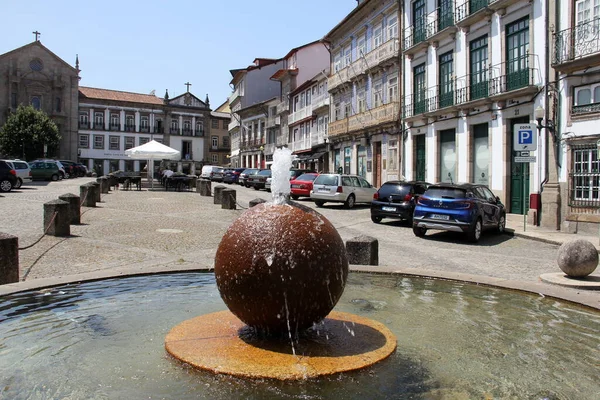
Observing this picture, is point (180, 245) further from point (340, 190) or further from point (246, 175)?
point (246, 175)

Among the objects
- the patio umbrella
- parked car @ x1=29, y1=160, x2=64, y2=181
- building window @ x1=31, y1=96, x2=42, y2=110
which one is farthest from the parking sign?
building window @ x1=31, y1=96, x2=42, y2=110

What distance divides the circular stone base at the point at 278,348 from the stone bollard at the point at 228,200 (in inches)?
577

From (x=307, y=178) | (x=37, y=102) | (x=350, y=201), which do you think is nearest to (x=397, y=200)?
(x=350, y=201)

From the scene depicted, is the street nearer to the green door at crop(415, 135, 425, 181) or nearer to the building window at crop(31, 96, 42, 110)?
the green door at crop(415, 135, 425, 181)

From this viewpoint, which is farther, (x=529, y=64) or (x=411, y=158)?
(x=411, y=158)

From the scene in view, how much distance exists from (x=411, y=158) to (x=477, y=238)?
1461cm

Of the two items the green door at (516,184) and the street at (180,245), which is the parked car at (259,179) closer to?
the street at (180,245)

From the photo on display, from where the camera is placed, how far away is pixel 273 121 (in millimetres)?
57375

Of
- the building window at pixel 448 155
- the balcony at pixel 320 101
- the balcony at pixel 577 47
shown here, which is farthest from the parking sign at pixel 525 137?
the balcony at pixel 320 101

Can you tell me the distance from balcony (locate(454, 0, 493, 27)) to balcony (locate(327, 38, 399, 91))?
6.07m

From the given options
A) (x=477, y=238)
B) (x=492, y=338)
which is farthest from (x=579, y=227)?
(x=492, y=338)

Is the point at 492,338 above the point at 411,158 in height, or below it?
below

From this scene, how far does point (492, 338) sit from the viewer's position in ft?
15.6

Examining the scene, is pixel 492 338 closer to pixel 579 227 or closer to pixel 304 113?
pixel 579 227
